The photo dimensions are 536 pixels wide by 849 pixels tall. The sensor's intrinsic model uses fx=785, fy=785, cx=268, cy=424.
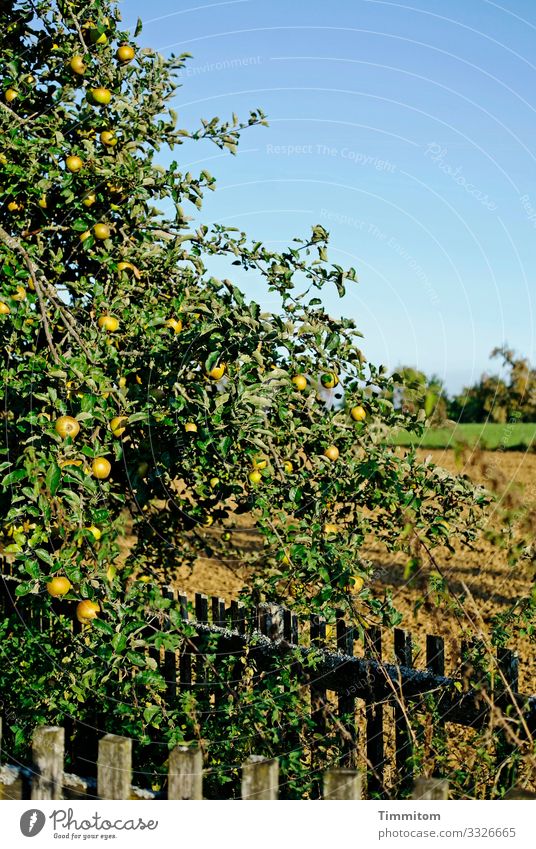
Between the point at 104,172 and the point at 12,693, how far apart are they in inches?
92.4

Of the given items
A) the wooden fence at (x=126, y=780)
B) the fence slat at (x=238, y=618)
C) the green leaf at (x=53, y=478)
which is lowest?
the wooden fence at (x=126, y=780)

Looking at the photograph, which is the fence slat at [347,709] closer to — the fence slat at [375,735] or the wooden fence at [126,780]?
the fence slat at [375,735]

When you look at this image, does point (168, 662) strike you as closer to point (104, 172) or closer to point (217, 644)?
point (217, 644)

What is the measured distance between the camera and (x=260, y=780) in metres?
2.03

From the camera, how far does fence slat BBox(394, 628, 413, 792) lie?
2924 millimetres

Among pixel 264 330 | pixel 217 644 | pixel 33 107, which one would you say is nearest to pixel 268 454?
pixel 264 330

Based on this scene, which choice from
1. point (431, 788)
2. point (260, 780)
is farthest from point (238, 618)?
point (431, 788)

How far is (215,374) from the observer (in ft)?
10.6

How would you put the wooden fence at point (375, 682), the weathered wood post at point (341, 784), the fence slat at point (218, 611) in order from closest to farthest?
the weathered wood post at point (341, 784) → the wooden fence at point (375, 682) → the fence slat at point (218, 611)

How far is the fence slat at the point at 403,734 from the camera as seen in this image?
2924mm

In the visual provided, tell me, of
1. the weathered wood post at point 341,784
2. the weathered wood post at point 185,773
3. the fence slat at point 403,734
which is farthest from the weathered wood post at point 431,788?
the fence slat at point 403,734

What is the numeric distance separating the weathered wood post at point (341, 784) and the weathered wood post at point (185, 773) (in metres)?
0.35

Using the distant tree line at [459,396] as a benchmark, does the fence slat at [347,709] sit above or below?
below

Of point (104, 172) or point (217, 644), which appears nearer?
point (104, 172)
